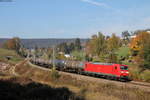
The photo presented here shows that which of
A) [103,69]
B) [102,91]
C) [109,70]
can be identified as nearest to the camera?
[102,91]

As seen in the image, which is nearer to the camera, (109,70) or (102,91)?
(102,91)

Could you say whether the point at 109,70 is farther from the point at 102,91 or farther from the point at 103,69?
the point at 102,91

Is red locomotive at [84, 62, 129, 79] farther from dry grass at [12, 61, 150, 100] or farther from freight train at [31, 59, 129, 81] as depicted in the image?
dry grass at [12, 61, 150, 100]

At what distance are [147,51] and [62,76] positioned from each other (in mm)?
24585

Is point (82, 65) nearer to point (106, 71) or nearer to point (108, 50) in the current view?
point (106, 71)

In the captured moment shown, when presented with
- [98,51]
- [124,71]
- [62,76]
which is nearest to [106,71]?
[124,71]

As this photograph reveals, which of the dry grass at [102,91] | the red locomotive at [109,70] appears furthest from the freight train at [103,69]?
the dry grass at [102,91]

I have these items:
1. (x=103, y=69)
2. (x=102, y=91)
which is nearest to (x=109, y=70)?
(x=103, y=69)

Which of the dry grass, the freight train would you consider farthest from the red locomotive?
the dry grass

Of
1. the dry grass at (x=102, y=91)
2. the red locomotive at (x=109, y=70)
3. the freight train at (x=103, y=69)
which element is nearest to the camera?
the dry grass at (x=102, y=91)

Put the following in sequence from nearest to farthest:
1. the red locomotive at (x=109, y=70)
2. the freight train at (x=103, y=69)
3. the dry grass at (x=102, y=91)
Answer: the dry grass at (x=102, y=91) < the red locomotive at (x=109, y=70) < the freight train at (x=103, y=69)

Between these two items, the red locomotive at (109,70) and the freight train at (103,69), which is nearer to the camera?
the red locomotive at (109,70)

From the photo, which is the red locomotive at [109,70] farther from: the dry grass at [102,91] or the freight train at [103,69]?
the dry grass at [102,91]

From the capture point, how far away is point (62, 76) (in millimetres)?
47125
